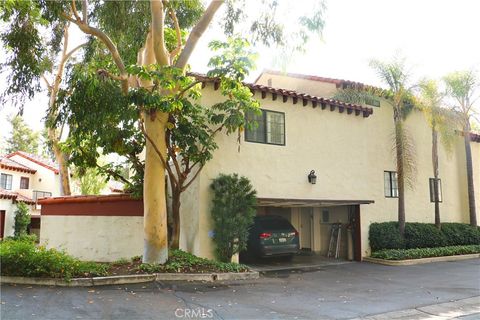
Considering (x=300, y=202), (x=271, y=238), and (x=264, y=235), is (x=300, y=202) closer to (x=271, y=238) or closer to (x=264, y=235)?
(x=271, y=238)

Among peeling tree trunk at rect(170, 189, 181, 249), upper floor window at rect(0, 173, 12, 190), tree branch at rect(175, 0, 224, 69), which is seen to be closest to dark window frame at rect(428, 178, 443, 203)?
peeling tree trunk at rect(170, 189, 181, 249)

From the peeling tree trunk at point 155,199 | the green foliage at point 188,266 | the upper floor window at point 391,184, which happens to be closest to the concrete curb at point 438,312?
the green foliage at point 188,266

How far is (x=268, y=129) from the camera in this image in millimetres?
14039

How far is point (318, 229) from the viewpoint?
17.7 m

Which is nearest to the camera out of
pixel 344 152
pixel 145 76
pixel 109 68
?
pixel 145 76

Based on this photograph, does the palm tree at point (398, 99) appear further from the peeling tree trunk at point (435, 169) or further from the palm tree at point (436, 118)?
the peeling tree trunk at point (435, 169)

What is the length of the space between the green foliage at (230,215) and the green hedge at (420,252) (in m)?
5.68

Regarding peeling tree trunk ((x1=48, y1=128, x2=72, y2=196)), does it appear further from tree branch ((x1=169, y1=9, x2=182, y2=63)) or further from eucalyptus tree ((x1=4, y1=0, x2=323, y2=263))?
tree branch ((x1=169, y1=9, x2=182, y2=63))

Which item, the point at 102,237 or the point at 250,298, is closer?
the point at 250,298

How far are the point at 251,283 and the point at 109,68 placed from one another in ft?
24.2

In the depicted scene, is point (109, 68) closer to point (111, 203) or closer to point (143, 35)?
point (143, 35)

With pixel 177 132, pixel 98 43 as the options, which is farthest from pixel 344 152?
pixel 98 43

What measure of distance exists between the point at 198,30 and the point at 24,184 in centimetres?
3137

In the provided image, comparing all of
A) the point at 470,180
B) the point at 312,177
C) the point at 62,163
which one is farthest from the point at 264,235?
the point at 62,163
